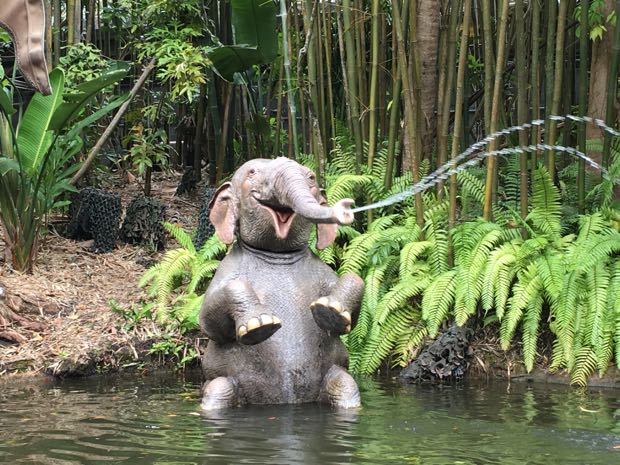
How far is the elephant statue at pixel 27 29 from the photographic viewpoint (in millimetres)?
2318

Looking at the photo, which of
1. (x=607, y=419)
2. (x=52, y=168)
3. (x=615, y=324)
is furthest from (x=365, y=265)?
(x=52, y=168)

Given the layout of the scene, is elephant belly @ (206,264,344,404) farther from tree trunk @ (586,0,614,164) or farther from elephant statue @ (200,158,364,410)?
tree trunk @ (586,0,614,164)

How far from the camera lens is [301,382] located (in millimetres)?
5125

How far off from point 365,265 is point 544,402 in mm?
1721

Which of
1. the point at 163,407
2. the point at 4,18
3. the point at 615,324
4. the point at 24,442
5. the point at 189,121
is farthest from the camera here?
the point at 189,121

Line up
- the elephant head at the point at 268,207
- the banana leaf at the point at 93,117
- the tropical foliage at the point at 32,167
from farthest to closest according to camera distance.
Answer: the banana leaf at the point at 93,117
the tropical foliage at the point at 32,167
the elephant head at the point at 268,207

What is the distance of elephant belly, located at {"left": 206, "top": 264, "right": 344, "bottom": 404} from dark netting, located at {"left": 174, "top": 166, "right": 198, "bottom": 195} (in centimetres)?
505

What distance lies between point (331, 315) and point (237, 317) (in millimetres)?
457

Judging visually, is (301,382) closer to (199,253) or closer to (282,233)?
(282,233)

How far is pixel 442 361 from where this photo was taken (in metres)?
6.12

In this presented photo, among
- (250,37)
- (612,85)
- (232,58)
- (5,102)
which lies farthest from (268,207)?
(250,37)

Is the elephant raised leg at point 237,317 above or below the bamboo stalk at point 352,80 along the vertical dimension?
below

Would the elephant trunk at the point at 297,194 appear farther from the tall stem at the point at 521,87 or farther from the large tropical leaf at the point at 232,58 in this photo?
the large tropical leaf at the point at 232,58

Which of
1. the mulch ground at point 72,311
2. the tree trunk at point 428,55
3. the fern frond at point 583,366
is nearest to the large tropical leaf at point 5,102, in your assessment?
the mulch ground at point 72,311
